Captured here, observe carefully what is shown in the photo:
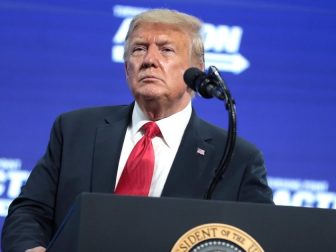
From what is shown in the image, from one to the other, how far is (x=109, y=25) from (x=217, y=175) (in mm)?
1635

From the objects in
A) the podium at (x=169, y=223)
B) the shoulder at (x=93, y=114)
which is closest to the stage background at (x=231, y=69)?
the shoulder at (x=93, y=114)

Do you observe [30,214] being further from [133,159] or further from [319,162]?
[319,162]

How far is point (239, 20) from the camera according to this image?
3488mm

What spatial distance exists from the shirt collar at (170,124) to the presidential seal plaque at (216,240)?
0.86 m

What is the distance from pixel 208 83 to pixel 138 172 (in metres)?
0.48

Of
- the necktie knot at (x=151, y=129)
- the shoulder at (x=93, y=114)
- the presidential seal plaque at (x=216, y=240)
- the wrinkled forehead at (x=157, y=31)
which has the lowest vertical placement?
the presidential seal plaque at (x=216, y=240)

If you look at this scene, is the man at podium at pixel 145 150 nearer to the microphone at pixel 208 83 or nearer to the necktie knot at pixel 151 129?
the necktie knot at pixel 151 129

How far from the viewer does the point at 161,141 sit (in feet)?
8.34

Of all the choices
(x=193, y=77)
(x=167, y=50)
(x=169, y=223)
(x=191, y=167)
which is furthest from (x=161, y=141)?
(x=169, y=223)

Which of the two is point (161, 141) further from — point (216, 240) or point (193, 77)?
point (216, 240)

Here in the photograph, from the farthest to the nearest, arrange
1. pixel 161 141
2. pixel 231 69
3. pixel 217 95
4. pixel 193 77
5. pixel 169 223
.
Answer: pixel 231 69
pixel 161 141
pixel 193 77
pixel 217 95
pixel 169 223

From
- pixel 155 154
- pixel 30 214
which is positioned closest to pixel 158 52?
pixel 155 154

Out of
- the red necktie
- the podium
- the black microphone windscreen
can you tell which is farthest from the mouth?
the podium

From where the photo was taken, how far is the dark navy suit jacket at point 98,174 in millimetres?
2354
